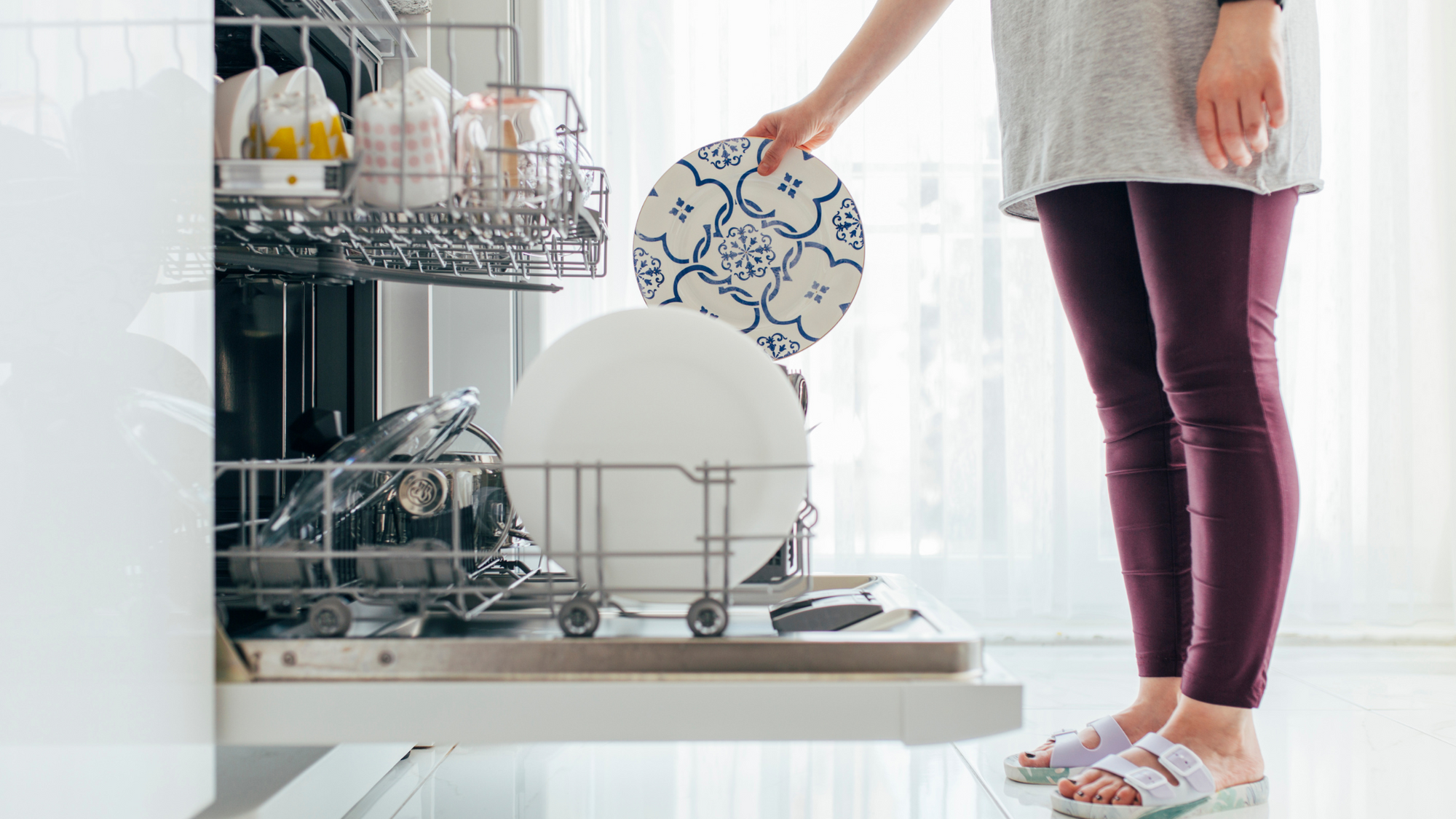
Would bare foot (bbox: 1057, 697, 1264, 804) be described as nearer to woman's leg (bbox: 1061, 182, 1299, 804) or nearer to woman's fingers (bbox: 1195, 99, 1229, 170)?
woman's leg (bbox: 1061, 182, 1299, 804)

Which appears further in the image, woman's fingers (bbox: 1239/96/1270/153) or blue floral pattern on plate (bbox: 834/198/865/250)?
blue floral pattern on plate (bbox: 834/198/865/250)

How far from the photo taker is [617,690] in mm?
524

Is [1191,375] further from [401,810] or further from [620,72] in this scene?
[620,72]

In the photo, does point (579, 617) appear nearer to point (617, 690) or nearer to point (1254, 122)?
point (617, 690)

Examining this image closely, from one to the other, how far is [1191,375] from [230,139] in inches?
33.2

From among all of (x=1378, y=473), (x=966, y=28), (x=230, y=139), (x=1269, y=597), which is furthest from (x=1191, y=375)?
(x=1378, y=473)

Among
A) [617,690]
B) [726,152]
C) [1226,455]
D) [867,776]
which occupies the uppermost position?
[726,152]

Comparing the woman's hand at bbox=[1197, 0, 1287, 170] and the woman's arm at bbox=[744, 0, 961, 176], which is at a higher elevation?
the woman's arm at bbox=[744, 0, 961, 176]

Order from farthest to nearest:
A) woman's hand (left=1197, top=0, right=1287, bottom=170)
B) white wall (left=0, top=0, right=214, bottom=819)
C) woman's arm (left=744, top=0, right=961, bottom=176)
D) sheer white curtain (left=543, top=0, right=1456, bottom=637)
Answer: sheer white curtain (left=543, top=0, right=1456, bottom=637)
woman's arm (left=744, top=0, right=961, bottom=176)
woman's hand (left=1197, top=0, right=1287, bottom=170)
white wall (left=0, top=0, right=214, bottom=819)

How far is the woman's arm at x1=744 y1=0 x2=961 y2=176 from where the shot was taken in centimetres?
103

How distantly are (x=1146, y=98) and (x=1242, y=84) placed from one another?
0.29 ft

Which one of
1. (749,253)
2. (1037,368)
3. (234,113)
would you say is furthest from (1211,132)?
(1037,368)

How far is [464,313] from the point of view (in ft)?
5.55

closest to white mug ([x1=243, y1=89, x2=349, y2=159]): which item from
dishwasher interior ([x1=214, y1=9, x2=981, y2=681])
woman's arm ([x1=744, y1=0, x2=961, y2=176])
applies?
dishwasher interior ([x1=214, y1=9, x2=981, y2=681])
